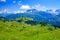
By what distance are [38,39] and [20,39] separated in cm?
1236

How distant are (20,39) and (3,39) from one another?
1287cm

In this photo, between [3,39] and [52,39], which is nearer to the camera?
[3,39]

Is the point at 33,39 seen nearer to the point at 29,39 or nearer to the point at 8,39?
the point at 29,39

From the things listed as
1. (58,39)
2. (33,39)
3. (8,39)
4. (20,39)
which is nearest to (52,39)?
(58,39)

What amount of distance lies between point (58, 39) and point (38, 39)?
13531 mm

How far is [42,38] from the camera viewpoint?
362ft

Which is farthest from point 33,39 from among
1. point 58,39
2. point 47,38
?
point 58,39

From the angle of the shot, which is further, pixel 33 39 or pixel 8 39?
pixel 33 39

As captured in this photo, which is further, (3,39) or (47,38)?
(47,38)

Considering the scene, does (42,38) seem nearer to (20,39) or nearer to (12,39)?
(20,39)

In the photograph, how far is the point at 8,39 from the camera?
100m

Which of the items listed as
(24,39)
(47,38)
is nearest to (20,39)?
(24,39)

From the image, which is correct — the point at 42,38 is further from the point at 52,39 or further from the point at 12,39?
the point at 12,39

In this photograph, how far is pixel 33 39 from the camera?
4272 inches
